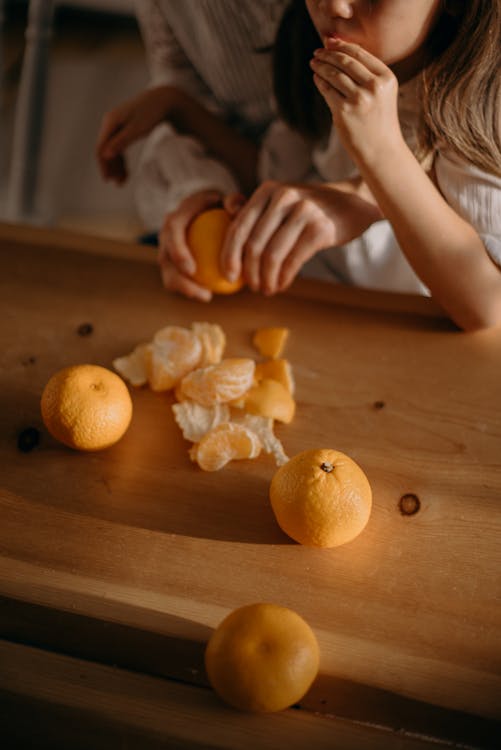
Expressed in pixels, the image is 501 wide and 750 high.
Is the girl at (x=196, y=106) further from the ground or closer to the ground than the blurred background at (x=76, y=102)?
further from the ground

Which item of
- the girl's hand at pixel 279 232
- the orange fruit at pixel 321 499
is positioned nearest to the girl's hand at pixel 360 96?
the girl's hand at pixel 279 232

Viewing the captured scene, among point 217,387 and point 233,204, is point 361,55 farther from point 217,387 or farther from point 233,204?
point 217,387

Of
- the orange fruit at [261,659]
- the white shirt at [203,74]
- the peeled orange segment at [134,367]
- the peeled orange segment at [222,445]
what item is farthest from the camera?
the white shirt at [203,74]

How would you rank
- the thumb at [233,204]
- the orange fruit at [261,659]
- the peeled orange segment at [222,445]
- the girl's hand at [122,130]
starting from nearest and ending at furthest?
the orange fruit at [261,659]
the peeled orange segment at [222,445]
the thumb at [233,204]
the girl's hand at [122,130]

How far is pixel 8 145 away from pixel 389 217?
1.99 meters

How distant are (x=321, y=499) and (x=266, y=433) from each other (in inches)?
6.1

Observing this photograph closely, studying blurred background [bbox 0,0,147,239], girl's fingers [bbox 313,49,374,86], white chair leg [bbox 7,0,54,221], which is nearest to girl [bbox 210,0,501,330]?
girl's fingers [bbox 313,49,374,86]

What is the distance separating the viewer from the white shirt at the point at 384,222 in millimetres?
1005

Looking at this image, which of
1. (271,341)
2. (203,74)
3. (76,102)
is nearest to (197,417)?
(271,341)

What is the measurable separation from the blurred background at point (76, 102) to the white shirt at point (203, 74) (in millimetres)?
749

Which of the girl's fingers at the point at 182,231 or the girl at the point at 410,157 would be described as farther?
the girl's fingers at the point at 182,231

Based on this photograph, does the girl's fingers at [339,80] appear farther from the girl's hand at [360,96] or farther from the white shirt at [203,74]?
the white shirt at [203,74]

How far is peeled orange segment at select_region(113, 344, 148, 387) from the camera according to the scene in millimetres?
909

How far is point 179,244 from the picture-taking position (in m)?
1.01
